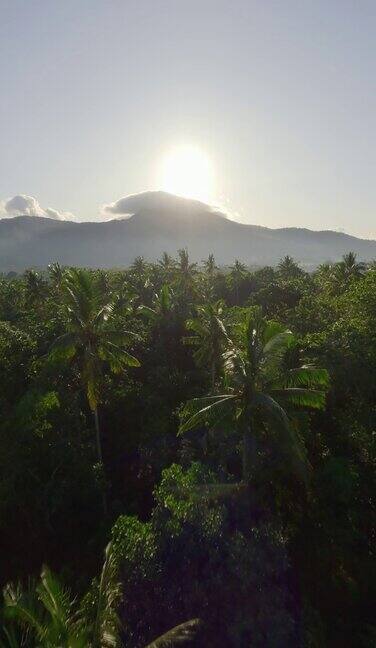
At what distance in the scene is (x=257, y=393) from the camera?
15359 mm

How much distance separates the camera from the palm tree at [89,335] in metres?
20.7

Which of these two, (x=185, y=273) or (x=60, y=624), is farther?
(x=185, y=273)

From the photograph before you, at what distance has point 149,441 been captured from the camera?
84.6 ft

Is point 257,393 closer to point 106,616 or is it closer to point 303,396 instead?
point 303,396

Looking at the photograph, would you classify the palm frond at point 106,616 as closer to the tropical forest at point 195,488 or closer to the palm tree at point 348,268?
the tropical forest at point 195,488

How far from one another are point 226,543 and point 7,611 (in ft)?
20.5

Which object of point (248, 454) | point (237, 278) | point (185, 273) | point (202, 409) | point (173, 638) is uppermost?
point (185, 273)

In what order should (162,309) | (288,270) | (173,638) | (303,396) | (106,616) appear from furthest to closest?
(288,270)
(162,309)
(303,396)
(106,616)
(173,638)

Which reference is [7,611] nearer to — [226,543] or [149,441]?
[226,543]

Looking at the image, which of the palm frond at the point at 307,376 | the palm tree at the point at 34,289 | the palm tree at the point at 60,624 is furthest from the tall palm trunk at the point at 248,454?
the palm tree at the point at 34,289

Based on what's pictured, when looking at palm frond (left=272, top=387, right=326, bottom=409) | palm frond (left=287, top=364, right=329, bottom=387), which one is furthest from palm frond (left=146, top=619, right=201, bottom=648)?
palm frond (left=287, top=364, right=329, bottom=387)

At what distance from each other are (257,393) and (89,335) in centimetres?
978

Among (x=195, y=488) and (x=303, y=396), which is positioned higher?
(x=303, y=396)

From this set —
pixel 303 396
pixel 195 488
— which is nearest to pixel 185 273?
pixel 303 396
